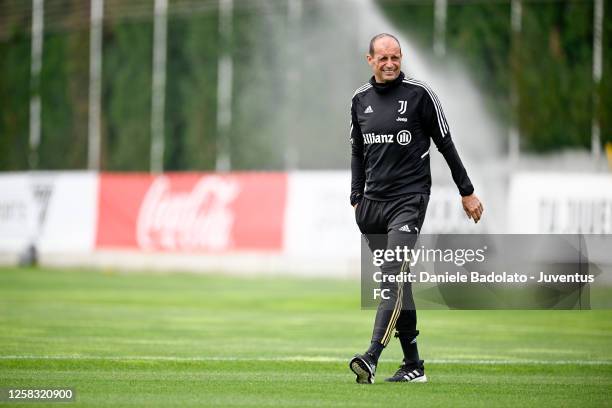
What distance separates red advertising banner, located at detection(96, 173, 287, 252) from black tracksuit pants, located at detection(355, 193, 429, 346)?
16581 mm

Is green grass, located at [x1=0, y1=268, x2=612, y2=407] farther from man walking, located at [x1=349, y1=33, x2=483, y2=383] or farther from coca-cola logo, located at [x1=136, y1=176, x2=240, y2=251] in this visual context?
coca-cola logo, located at [x1=136, y1=176, x2=240, y2=251]

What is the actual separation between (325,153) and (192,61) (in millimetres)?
7596

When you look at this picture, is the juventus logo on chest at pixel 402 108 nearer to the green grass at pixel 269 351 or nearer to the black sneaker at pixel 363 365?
the black sneaker at pixel 363 365

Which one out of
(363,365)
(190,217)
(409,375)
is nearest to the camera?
(363,365)

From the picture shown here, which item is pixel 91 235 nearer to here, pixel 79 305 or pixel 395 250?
pixel 79 305

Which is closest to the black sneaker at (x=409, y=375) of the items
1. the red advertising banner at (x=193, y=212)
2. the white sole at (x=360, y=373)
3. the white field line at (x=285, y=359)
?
the white sole at (x=360, y=373)

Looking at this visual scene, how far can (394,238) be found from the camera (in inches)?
401

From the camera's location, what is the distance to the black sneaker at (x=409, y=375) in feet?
34.4

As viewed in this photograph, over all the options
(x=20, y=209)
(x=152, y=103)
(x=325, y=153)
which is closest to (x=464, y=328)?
(x=20, y=209)

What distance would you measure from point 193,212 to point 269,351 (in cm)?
1556

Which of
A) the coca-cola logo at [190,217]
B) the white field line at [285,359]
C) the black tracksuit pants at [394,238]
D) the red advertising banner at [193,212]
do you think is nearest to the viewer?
the black tracksuit pants at [394,238]

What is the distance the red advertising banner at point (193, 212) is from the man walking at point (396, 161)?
54.6 feet

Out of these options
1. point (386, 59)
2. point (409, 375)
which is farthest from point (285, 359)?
point (386, 59)

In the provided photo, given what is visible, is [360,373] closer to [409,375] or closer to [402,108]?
[409,375]
